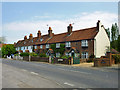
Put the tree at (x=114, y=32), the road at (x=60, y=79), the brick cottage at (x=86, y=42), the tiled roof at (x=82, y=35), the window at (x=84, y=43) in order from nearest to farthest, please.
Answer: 1. the road at (x=60, y=79)
2. the brick cottage at (x=86, y=42)
3. the window at (x=84, y=43)
4. the tiled roof at (x=82, y=35)
5. the tree at (x=114, y=32)

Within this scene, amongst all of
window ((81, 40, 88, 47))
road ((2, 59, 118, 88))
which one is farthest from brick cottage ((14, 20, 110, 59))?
road ((2, 59, 118, 88))

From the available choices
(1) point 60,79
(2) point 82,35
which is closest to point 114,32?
(2) point 82,35

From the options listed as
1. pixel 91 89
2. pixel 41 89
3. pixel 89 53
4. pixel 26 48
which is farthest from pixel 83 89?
pixel 26 48

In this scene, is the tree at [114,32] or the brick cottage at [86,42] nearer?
the brick cottage at [86,42]

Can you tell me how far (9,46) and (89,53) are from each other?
150 feet

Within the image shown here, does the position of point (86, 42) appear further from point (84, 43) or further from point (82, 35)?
point (82, 35)

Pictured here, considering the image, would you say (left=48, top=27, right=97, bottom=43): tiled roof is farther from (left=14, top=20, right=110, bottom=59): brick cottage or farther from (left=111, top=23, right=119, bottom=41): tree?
(left=111, top=23, right=119, bottom=41): tree

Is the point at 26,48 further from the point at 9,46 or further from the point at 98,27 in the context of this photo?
the point at 98,27

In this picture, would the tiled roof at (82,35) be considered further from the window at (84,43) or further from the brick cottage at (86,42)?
the window at (84,43)

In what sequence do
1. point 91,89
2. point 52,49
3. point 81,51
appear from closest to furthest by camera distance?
point 91,89
point 81,51
point 52,49

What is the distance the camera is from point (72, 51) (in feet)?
130

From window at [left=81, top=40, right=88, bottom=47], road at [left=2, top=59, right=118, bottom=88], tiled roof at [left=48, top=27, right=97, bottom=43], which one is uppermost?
tiled roof at [left=48, top=27, right=97, bottom=43]

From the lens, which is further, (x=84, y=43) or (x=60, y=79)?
(x=84, y=43)

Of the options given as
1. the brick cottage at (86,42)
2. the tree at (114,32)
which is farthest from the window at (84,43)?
the tree at (114,32)
